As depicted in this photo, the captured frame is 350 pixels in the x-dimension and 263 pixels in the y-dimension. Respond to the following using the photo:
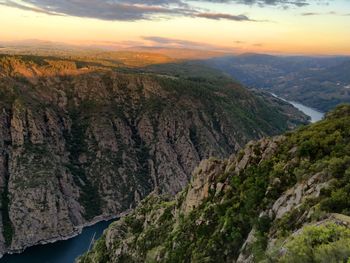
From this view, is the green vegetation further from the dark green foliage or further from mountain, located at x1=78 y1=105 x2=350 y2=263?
the dark green foliage

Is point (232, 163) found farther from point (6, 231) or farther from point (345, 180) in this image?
point (6, 231)

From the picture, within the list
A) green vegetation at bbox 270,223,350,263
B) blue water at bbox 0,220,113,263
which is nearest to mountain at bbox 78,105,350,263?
green vegetation at bbox 270,223,350,263

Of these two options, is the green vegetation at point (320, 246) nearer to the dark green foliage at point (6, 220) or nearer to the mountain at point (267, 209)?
the mountain at point (267, 209)

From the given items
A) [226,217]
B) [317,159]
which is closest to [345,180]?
A: [317,159]

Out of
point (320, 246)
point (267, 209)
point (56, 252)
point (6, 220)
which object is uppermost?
point (320, 246)

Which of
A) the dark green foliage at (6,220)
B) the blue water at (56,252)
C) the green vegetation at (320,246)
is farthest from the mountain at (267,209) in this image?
the dark green foliage at (6,220)

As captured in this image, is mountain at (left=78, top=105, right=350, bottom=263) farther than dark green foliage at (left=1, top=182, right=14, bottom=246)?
No

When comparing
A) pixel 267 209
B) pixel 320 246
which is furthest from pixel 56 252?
pixel 320 246

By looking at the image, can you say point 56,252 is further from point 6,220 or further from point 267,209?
point 267,209
